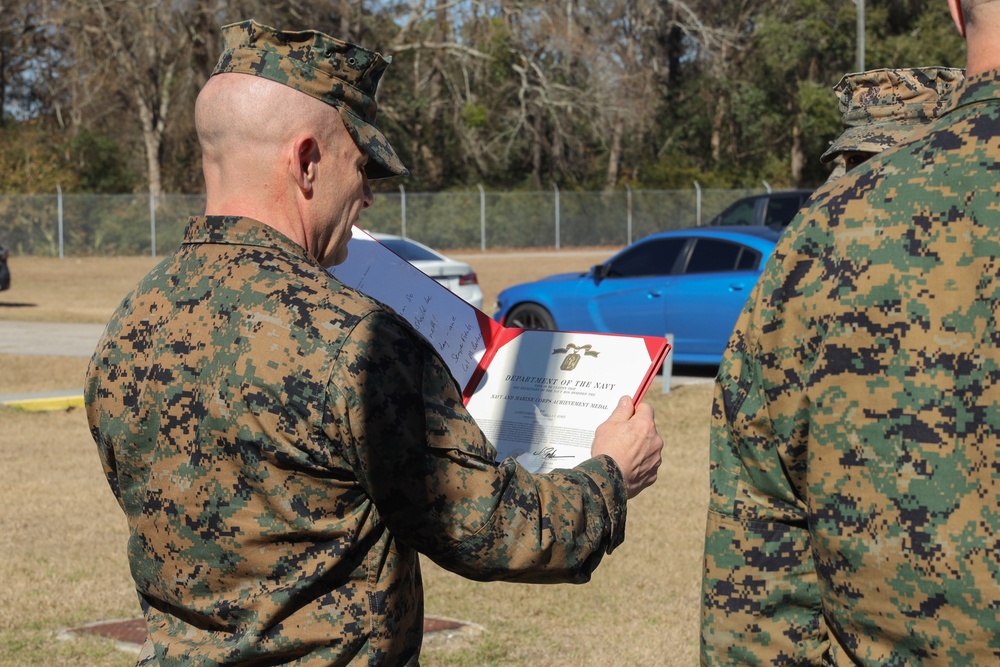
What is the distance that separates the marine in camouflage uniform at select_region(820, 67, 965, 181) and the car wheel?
27.4 feet

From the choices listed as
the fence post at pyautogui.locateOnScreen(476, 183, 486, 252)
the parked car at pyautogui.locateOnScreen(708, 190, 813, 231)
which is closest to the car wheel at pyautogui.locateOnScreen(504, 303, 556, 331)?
the parked car at pyautogui.locateOnScreen(708, 190, 813, 231)

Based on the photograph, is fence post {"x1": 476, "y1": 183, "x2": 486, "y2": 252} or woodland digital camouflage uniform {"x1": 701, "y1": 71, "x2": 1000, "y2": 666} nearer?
woodland digital camouflage uniform {"x1": 701, "y1": 71, "x2": 1000, "y2": 666}

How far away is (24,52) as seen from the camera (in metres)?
45.2

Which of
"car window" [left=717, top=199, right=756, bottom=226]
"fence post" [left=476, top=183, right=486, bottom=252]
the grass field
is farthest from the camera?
"fence post" [left=476, top=183, right=486, bottom=252]

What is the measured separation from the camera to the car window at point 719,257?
39.0 ft

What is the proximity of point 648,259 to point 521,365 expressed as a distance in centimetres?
1019

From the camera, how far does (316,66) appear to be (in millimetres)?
2158

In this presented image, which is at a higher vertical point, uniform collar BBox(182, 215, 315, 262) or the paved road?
Answer: uniform collar BBox(182, 215, 315, 262)

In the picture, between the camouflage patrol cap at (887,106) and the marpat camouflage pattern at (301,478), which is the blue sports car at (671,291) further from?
the marpat camouflage pattern at (301,478)

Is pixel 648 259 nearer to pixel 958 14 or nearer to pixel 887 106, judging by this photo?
pixel 887 106

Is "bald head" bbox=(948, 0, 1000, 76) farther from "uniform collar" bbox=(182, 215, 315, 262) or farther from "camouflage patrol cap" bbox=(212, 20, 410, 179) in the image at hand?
"uniform collar" bbox=(182, 215, 315, 262)

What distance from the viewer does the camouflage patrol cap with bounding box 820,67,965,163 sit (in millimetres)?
4527
